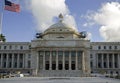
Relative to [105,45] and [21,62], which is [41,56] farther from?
[105,45]

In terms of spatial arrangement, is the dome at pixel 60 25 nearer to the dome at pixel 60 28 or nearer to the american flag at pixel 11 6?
the dome at pixel 60 28

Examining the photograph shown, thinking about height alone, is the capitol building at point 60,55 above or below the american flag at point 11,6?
below

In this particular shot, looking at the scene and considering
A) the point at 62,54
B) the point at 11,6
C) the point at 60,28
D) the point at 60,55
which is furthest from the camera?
the point at 60,28

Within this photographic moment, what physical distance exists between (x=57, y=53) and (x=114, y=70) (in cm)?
2555

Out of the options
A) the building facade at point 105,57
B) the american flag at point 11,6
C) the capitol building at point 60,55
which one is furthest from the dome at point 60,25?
the american flag at point 11,6

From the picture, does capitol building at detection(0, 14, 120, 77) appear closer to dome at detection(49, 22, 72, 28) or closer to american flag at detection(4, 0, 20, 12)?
dome at detection(49, 22, 72, 28)

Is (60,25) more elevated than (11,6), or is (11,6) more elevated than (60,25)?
(60,25)

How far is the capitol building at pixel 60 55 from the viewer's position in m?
114

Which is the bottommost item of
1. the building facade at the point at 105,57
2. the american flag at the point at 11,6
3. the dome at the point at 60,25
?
the building facade at the point at 105,57

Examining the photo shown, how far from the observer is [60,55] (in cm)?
11456

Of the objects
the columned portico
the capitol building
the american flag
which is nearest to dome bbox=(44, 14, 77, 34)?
the capitol building

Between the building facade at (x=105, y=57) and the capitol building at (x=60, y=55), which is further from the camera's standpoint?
A: the building facade at (x=105, y=57)

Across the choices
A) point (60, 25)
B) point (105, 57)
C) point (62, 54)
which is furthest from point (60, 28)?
point (105, 57)

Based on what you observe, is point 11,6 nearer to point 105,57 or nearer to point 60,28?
point 60,28
